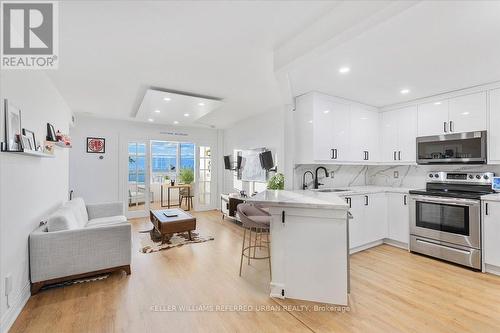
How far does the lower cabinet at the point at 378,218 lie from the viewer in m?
3.63

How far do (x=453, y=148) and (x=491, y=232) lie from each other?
125 centimetres

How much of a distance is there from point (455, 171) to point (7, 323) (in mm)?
5639

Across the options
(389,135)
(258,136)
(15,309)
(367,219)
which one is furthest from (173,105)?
(389,135)

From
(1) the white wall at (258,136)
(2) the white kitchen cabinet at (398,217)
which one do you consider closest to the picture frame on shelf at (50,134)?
(1) the white wall at (258,136)

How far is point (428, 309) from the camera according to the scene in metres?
2.22

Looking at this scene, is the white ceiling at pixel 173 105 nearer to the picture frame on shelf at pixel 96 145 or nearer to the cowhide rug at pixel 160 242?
the picture frame on shelf at pixel 96 145

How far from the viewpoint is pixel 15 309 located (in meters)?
2.15

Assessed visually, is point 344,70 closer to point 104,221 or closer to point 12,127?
point 12,127

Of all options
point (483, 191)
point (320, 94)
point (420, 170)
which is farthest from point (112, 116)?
point (483, 191)

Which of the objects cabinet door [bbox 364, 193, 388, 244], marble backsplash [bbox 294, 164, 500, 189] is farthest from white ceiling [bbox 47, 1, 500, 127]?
cabinet door [bbox 364, 193, 388, 244]

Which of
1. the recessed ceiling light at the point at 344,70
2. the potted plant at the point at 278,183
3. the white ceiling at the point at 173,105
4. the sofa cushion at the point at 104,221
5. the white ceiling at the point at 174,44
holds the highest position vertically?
the white ceiling at the point at 174,44

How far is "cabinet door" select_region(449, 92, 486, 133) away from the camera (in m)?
3.28

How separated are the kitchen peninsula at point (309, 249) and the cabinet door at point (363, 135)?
2137 mm

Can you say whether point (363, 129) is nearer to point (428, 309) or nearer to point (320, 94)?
point (320, 94)
